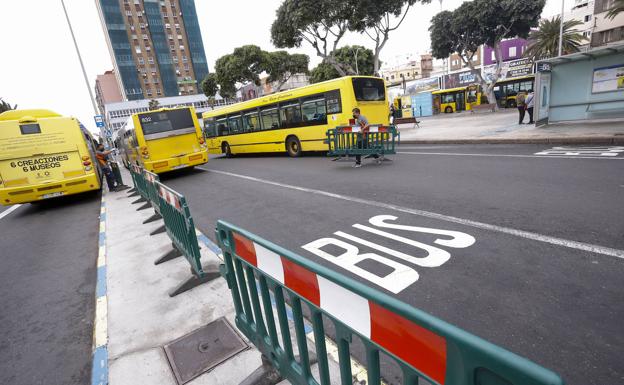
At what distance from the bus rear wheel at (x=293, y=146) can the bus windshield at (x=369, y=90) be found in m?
3.54

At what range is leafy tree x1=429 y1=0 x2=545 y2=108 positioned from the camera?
23.8 metres

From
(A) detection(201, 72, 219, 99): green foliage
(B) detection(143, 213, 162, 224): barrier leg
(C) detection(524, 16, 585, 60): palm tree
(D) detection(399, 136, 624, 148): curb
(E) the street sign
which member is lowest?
(D) detection(399, 136, 624, 148): curb

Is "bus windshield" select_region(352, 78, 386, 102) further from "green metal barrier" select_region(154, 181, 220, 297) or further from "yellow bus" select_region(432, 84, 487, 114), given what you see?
"yellow bus" select_region(432, 84, 487, 114)

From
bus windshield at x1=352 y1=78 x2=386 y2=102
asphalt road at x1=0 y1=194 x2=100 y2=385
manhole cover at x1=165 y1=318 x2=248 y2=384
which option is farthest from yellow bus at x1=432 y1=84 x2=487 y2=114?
manhole cover at x1=165 y1=318 x2=248 y2=384

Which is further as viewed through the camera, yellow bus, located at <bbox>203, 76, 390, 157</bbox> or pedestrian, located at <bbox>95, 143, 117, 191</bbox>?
yellow bus, located at <bbox>203, 76, 390, 157</bbox>

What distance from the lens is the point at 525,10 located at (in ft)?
77.2

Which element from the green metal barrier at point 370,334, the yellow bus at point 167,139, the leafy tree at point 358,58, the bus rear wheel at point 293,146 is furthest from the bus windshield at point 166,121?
the leafy tree at point 358,58

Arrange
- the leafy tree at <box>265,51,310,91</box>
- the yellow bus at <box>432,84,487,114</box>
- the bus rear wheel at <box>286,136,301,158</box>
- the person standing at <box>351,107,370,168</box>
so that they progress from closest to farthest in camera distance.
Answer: the person standing at <box>351,107,370,168</box>
the bus rear wheel at <box>286,136,301,158</box>
the yellow bus at <box>432,84,487,114</box>
the leafy tree at <box>265,51,310,91</box>

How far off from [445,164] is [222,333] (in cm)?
781

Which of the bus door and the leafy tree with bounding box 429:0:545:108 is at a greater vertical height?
the leafy tree with bounding box 429:0:545:108

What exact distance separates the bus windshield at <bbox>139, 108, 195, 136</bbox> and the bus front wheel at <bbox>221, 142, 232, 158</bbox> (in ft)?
21.3

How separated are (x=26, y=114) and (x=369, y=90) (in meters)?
11.4

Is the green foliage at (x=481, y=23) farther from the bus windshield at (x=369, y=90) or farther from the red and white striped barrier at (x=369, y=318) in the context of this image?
the red and white striped barrier at (x=369, y=318)

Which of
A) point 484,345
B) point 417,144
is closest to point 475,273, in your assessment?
point 484,345
